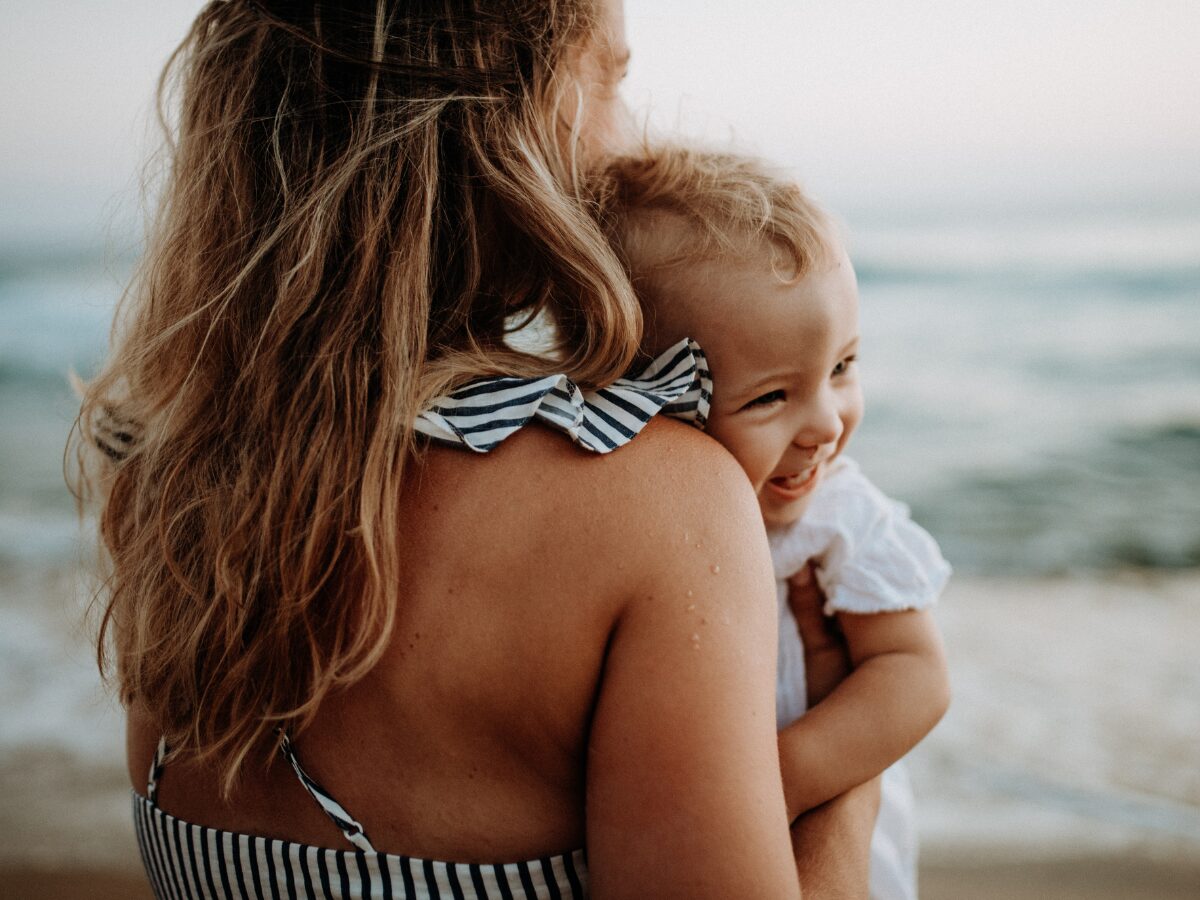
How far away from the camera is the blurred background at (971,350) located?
3635 mm

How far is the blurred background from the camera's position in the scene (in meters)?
3.63

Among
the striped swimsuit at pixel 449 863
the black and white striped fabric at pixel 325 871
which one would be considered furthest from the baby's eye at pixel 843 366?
the black and white striped fabric at pixel 325 871

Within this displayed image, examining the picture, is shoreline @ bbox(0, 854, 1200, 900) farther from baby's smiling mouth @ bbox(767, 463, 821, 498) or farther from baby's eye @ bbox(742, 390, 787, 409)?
baby's eye @ bbox(742, 390, 787, 409)

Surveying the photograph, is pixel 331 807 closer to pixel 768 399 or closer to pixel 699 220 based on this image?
pixel 768 399

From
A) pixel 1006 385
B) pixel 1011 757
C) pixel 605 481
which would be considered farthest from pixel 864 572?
pixel 1006 385

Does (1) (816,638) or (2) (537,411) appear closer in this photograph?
(2) (537,411)

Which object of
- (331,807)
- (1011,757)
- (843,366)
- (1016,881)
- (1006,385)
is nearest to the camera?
(331,807)

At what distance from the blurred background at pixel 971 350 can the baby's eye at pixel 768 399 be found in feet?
1.50

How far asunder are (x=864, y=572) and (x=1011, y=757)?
3.13 metres

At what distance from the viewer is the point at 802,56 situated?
11602 millimetres

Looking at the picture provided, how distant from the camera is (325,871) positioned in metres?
1.19

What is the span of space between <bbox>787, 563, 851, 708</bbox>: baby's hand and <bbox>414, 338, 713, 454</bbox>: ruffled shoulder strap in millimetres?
690

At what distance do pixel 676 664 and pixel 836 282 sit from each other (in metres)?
0.78

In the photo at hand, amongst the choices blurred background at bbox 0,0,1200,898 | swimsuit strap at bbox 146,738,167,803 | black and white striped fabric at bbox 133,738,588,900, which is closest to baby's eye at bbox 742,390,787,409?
blurred background at bbox 0,0,1200,898
